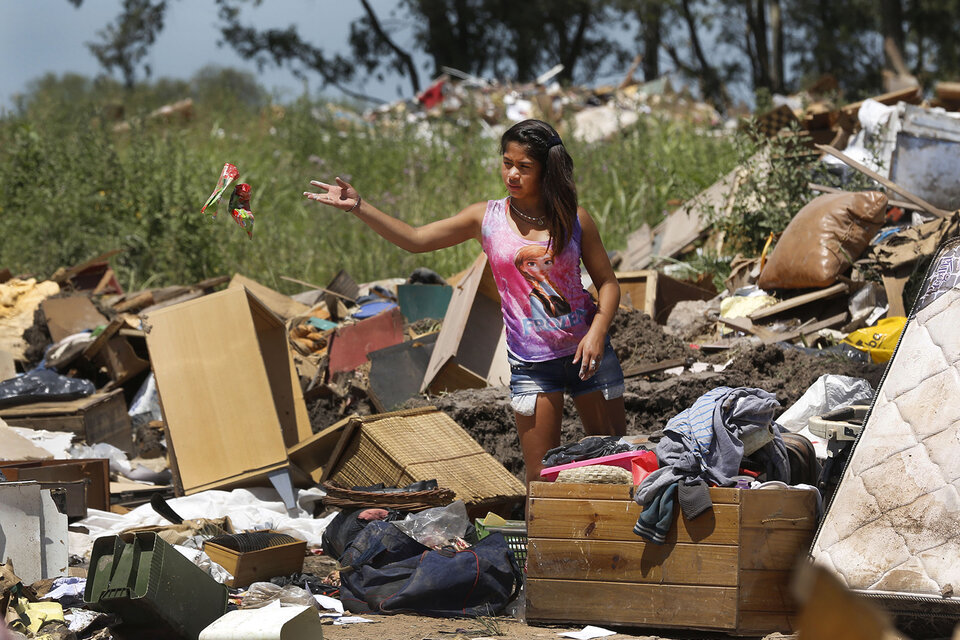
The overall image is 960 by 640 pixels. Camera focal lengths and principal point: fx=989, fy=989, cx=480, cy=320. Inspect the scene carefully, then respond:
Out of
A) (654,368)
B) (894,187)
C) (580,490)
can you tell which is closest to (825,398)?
(654,368)

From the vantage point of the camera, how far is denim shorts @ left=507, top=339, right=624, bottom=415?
12.2 ft

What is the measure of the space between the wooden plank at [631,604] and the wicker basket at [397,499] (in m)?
0.90

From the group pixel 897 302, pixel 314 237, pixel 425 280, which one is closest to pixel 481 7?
pixel 314 237

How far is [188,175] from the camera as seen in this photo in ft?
32.5

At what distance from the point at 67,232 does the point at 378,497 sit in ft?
22.9

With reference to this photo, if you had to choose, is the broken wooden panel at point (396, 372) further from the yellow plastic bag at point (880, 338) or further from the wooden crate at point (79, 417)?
the yellow plastic bag at point (880, 338)

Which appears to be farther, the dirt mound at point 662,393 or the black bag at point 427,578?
the dirt mound at point 662,393

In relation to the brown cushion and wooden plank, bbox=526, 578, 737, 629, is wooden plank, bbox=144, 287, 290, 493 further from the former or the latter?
the brown cushion

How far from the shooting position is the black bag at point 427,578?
12.0ft

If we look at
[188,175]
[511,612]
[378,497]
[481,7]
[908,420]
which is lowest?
[511,612]

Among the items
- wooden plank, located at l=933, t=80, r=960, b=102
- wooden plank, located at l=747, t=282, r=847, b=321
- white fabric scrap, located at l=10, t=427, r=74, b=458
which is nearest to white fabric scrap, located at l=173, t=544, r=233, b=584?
white fabric scrap, located at l=10, t=427, r=74, b=458

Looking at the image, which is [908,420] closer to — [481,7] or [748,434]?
[748,434]

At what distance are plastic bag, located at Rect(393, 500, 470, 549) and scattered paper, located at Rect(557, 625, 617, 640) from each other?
2.58 feet

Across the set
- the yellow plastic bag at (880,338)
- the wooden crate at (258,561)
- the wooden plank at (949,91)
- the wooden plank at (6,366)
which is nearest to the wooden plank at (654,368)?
the yellow plastic bag at (880,338)
